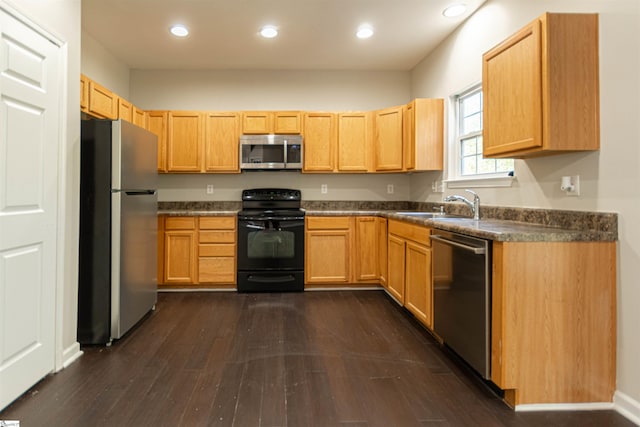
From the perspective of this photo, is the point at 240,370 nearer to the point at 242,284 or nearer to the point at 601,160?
→ the point at 242,284

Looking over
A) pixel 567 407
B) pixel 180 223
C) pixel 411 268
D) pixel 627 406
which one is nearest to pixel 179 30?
pixel 180 223

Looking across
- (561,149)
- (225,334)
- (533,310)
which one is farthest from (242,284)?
(561,149)

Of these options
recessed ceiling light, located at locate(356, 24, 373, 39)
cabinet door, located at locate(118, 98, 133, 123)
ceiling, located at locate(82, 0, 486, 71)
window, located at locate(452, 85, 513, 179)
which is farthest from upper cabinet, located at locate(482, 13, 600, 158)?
cabinet door, located at locate(118, 98, 133, 123)

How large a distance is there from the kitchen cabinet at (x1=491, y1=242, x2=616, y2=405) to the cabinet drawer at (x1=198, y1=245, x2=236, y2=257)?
299cm

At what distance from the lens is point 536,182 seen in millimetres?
2279

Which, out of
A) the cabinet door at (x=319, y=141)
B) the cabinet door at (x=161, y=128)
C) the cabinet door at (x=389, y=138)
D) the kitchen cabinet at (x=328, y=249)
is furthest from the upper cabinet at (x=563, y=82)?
the cabinet door at (x=161, y=128)

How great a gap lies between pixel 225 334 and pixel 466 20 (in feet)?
11.2

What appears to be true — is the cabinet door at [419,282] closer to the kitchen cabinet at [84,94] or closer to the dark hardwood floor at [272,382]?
the dark hardwood floor at [272,382]

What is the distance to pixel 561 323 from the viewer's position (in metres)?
1.77

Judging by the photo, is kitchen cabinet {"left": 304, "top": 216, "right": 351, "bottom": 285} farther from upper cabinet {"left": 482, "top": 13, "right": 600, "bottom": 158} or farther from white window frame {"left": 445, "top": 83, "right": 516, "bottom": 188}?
upper cabinet {"left": 482, "top": 13, "right": 600, "bottom": 158}

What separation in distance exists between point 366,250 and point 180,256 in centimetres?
215

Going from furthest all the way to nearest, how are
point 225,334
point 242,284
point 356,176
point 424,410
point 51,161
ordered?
point 356,176, point 242,284, point 225,334, point 51,161, point 424,410

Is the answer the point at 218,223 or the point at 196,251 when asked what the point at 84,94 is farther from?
the point at 196,251

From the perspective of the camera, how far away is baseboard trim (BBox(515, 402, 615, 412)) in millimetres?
1771
